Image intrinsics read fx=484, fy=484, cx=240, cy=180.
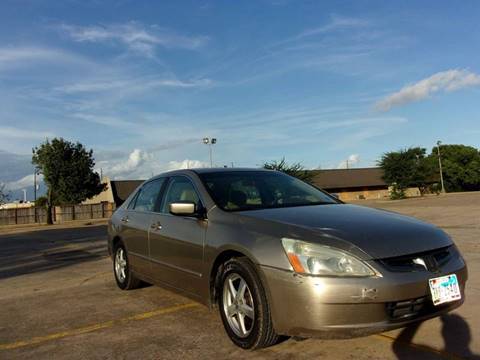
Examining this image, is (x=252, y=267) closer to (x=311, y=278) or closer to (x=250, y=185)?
(x=311, y=278)

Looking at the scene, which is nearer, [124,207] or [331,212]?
[331,212]

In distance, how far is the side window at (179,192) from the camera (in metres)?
5.08

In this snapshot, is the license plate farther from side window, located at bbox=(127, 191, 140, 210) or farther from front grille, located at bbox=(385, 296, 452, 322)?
side window, located at bbox=(127, 191, 140, 210)

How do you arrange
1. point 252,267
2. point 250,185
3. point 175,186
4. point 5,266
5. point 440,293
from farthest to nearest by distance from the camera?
point 5,266, point 175,186, point 250,185, point 252,267, point 440,293

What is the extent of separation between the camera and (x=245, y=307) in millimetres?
3926

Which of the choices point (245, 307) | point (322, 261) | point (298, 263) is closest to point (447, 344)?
point (322, 261)

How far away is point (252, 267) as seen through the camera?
382 cm

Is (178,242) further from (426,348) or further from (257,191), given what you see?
(426,348)

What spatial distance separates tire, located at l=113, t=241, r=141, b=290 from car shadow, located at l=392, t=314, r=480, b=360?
3.50 m

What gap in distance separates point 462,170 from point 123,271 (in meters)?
85.4

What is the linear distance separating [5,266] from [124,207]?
4.90m

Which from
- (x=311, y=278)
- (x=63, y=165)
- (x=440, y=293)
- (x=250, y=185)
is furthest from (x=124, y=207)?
(x=63, y=165)

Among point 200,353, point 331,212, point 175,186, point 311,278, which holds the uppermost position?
point 175,186

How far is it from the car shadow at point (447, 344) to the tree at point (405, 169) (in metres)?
47.6
